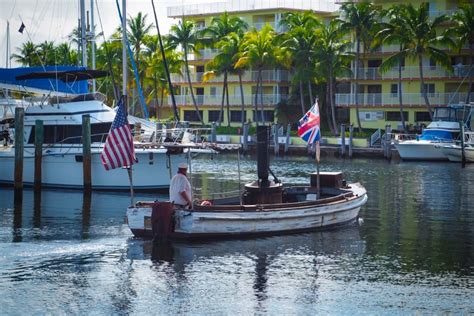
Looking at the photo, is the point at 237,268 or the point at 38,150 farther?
the point at 38,150

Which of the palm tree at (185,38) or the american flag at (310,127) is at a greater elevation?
the palm tree at (185,38)

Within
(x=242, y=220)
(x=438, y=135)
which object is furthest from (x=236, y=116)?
(x=242, y=220)

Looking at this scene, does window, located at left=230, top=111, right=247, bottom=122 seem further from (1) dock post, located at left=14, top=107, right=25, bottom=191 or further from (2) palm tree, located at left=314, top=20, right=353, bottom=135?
(1) dock post, located at left=14, top=107, right=25, bottom=191

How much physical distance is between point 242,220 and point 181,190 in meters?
2.15

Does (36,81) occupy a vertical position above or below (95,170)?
above

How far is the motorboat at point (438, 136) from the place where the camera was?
66.8 metres

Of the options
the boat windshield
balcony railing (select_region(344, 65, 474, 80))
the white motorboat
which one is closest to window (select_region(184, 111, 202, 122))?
balcony railing (select_region(344, 65, 474, 80))

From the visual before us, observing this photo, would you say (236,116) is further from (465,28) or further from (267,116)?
(465,28)

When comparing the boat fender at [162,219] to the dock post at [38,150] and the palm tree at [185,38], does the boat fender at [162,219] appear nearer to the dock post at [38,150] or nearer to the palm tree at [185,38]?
the dock post at [38,150]

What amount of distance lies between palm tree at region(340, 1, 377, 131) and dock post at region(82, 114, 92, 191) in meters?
41.2

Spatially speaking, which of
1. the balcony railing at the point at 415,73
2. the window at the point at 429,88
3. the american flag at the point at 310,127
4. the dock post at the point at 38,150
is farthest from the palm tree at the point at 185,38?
the american flag at the point at 310,127

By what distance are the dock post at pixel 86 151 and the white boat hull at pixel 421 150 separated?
31274mm

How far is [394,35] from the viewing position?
7569 cm

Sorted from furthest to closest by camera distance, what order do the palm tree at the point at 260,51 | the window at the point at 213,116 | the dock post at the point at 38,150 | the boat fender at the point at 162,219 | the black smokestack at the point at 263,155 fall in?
the window at the point at 213,116, the palm tree at the point at 260,51, the dock post at the point at 38,150, the black smokestack at the point at 263,155, the boat fender at the point at 162,219
